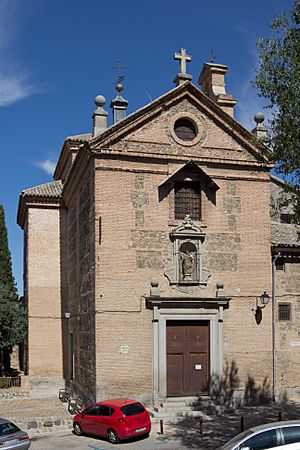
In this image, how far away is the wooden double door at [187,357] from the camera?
20.8m

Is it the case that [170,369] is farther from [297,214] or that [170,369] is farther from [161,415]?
[297,214]

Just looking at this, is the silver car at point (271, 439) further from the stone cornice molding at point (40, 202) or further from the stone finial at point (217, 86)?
the stone cornice molding at point (40, 202)

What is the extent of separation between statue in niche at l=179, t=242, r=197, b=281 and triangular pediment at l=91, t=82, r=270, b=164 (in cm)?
353

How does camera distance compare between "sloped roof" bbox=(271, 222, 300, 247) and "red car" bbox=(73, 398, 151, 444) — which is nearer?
"red car" bbox=(73, 398, 151, 444)

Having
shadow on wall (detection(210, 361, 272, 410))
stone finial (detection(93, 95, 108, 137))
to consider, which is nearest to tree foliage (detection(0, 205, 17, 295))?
stone finial (detection(93, 95, 108, 137))

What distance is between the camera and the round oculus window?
22156 millimetres

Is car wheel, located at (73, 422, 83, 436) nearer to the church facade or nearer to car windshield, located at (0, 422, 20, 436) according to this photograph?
the church facade

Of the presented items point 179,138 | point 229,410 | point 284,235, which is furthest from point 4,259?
point 229,410

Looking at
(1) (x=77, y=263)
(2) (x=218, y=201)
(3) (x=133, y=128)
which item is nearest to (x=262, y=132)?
(2) (x=218, y=201)

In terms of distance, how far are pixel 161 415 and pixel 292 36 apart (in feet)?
42.3

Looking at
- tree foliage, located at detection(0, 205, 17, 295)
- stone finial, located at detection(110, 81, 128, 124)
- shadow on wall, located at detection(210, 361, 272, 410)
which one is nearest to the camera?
shadow on wall, located at detection(210, 361, 272, 410)

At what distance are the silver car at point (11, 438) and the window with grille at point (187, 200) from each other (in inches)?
393

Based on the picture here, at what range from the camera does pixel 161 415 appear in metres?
19.3

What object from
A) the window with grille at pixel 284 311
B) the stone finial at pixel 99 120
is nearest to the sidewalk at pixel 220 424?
the window with grille at pixel 284 311
